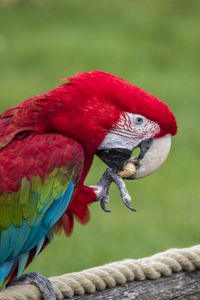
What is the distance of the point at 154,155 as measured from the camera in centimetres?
229

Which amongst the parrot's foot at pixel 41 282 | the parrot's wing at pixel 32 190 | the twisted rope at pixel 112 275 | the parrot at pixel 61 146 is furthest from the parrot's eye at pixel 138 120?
the parrot's foot at pixel 41 282

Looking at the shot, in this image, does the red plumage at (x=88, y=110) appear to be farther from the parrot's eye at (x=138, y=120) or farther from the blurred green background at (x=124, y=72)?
the blurred green background at (x=124, y=72)

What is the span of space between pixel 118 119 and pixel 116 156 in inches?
3.7

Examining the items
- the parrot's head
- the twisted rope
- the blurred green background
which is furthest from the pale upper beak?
the blurred green background

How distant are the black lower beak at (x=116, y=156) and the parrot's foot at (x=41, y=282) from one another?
32 cm

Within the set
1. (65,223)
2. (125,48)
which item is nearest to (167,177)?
(125,48)

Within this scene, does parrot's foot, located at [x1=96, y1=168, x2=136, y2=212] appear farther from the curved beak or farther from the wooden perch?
the wooden perch

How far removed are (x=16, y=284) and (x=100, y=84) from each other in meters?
0.50

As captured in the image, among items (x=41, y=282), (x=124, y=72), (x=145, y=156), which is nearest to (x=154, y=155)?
(x=145, y=156)

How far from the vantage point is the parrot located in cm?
221

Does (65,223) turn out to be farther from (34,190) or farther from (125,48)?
(125,48)

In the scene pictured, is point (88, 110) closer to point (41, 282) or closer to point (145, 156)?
point (145, 156)

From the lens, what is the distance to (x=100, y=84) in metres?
2.29

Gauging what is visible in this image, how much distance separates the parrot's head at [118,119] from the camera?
227 cm
